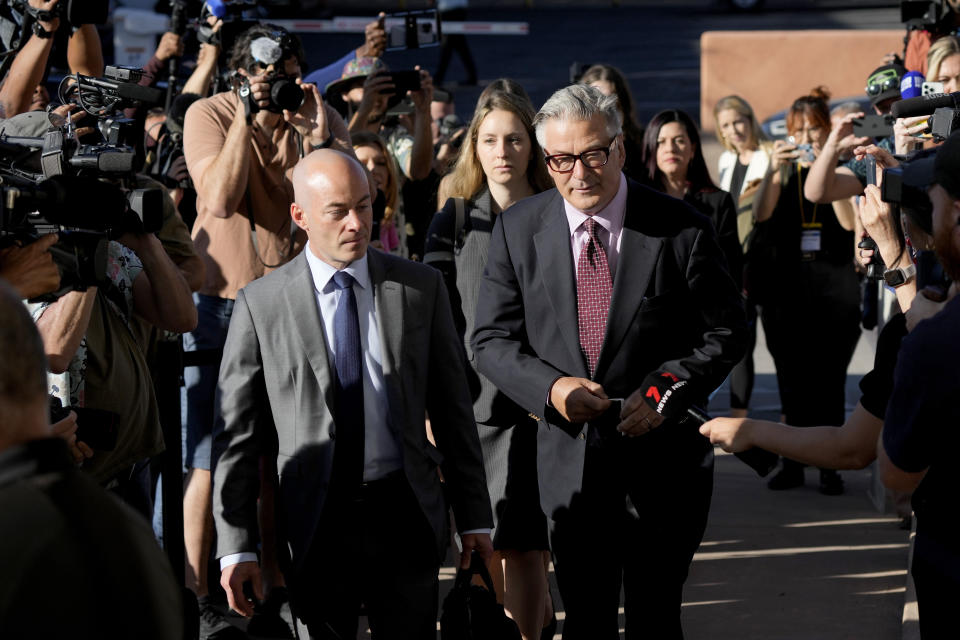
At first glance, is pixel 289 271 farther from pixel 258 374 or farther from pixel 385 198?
pixel 385 198

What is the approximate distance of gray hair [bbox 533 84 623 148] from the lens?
4.30m

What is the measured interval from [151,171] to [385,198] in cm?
148

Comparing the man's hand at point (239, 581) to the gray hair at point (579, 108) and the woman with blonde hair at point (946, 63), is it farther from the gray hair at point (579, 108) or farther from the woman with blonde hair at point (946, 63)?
the woman with blonde hair at point (946, 63)

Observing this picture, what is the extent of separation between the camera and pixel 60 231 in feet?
12.0

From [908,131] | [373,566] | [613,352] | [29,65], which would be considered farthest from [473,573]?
[29,65]

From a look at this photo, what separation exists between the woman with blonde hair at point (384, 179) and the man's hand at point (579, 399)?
2.59 m

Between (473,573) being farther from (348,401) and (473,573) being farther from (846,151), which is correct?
(846,151)

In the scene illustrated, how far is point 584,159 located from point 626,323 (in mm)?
573

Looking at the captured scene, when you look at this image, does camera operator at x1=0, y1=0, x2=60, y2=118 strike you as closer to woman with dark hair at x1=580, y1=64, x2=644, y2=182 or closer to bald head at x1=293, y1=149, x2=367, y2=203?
bald head at x1=293, y1=149, x2=367, y2=203

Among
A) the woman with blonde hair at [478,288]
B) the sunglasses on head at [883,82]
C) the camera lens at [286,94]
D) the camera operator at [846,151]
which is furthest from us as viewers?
the sunglasses on head at [883,82]

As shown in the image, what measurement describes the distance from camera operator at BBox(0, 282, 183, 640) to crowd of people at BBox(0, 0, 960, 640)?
37.4 inches

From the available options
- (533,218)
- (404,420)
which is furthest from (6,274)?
(533,218)

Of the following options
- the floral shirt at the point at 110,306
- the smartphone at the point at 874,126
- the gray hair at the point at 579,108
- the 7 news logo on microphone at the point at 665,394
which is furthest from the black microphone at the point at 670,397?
the smartphone at the point at 874,126

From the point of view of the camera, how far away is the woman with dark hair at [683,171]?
689 cm
